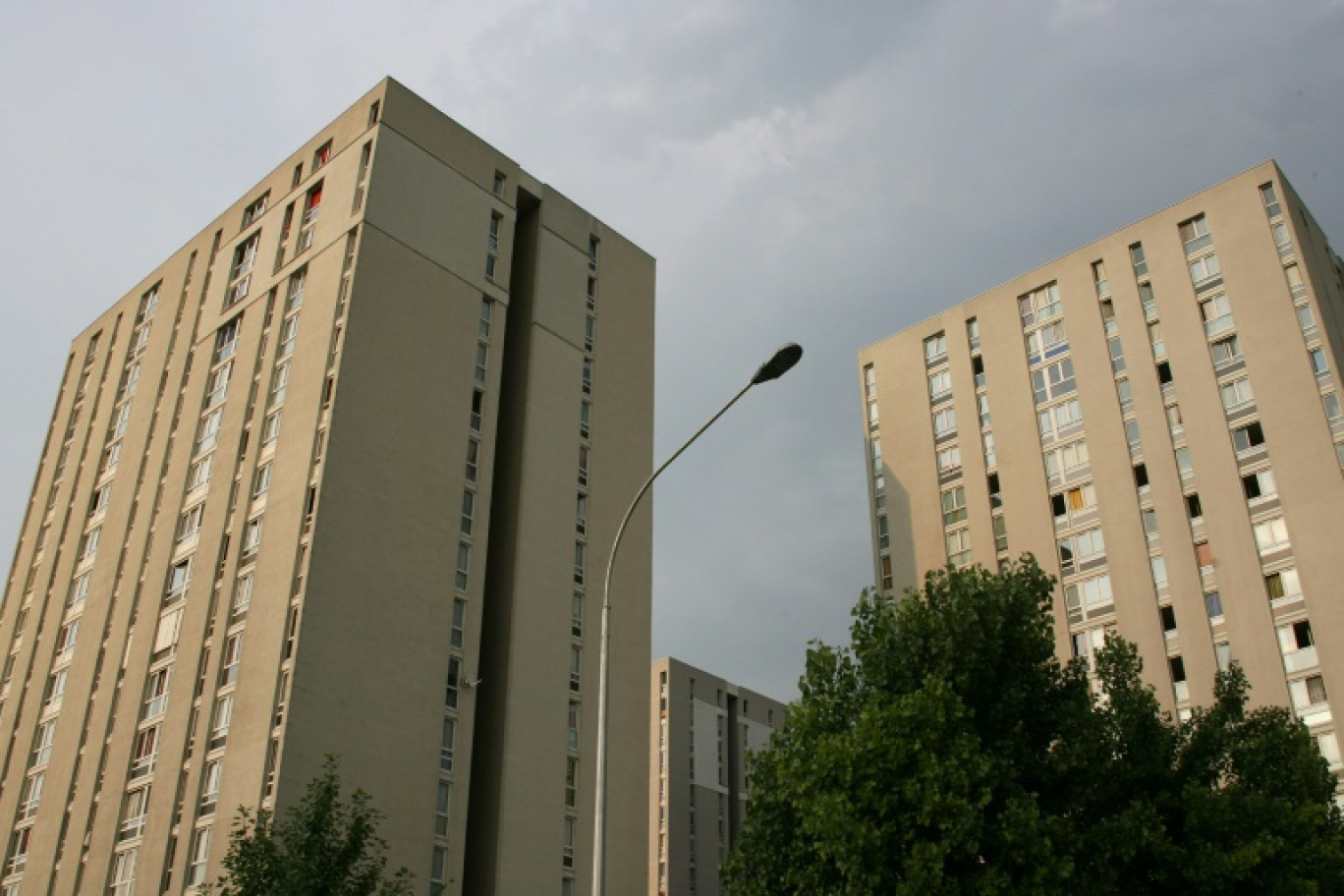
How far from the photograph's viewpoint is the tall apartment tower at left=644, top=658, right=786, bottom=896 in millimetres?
86438

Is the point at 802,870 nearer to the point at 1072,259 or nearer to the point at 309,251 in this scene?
the point at 309,251

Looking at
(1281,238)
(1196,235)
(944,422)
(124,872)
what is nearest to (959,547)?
(944,422)

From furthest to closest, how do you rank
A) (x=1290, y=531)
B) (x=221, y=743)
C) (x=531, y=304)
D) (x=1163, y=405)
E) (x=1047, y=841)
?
1. (x=531, y=304)
2. (x=1163, y=405)
3. (x=1290, y=531)
4. (x=221, y=743)
5. (x=1047, y=841)

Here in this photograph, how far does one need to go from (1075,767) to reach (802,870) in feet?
18.0

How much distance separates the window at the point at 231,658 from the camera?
128ft

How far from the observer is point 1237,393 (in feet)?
146

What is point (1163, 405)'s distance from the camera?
151 ft

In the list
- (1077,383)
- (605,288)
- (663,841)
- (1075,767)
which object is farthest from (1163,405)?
(663,841)

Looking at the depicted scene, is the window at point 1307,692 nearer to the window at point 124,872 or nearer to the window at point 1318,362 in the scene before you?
the window at point 1318,362

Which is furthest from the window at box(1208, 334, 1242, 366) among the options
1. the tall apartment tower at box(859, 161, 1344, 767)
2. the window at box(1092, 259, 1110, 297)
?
the window at box(1092, 259, 1110, 297)

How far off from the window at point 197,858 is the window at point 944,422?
31.7 metres

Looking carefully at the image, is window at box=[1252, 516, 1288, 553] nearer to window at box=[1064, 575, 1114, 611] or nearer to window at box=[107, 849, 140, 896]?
window at box=[1064, 575, 1114, 611]

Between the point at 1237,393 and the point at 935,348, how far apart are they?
13.9m

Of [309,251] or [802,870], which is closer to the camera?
[802,870]
